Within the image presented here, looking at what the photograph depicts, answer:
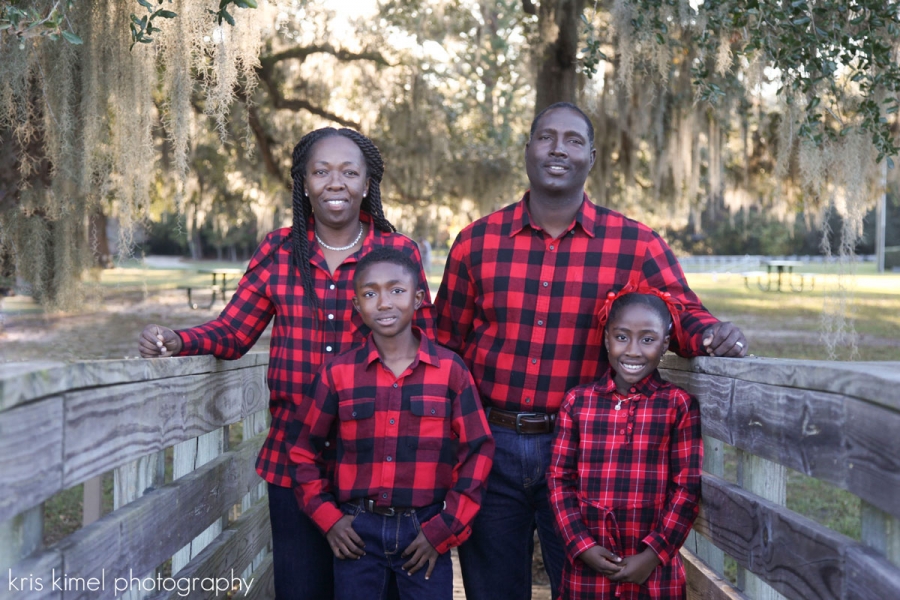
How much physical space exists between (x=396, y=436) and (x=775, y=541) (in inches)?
38.0

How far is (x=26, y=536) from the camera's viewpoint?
1582 millimetres

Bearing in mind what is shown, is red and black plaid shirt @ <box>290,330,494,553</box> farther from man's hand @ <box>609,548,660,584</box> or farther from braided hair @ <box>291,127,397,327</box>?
man's hand @ <box>609,548,660,584</box>

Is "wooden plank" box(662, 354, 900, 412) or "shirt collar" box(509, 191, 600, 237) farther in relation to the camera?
"shirt collar" box(509, 191, 600, 237)

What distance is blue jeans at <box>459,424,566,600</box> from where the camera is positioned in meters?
2.57

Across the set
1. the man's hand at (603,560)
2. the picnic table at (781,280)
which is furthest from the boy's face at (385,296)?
the picnic table at (781,280)

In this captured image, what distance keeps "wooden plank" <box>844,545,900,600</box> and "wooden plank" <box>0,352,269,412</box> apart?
1489mm

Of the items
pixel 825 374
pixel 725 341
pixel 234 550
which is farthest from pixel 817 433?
pixel 234 550

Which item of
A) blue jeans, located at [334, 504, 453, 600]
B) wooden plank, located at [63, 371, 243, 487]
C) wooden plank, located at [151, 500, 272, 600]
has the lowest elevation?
wooden plank, located at [151, 500, 272, 600]

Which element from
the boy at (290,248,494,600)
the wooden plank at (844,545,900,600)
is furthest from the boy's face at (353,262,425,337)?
the wooden plank at (844,545,900,600)

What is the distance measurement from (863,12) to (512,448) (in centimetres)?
261

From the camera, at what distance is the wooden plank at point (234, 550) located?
101 inches

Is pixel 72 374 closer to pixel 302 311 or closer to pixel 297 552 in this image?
pixel 302 311

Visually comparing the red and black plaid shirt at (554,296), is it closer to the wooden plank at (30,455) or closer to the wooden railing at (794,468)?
the wooden railing at (794,468)

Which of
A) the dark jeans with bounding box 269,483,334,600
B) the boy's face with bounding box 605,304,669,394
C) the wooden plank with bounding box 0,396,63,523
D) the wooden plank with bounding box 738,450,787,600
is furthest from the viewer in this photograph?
the dark jeans with bounding box 269,483,334,600
